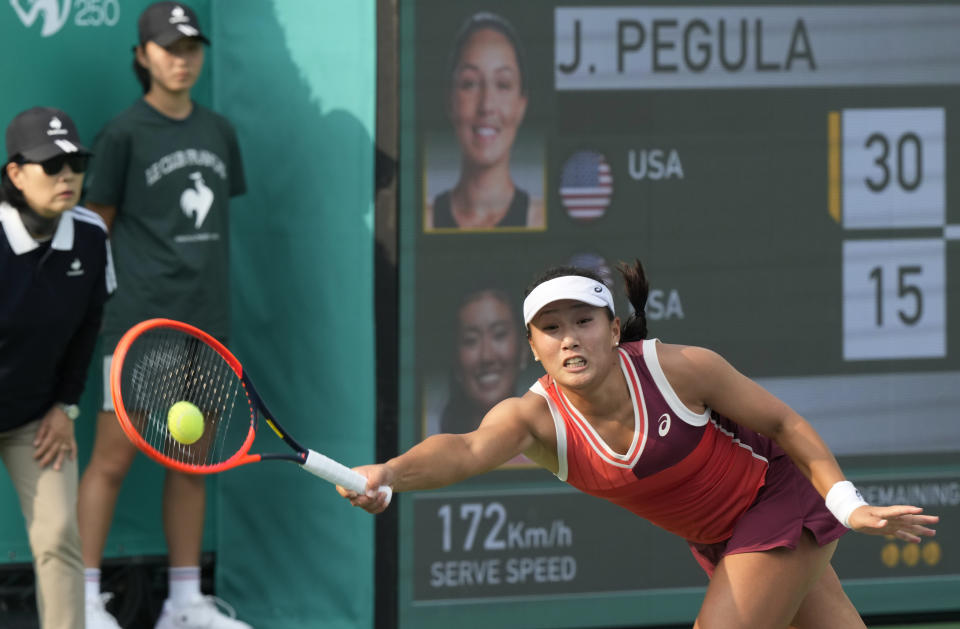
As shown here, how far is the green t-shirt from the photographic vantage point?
6.48m

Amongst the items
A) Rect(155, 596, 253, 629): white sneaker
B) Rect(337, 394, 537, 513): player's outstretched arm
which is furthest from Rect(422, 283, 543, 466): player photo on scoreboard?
Rect(337, 394, 537, 513): player's outstretched arm

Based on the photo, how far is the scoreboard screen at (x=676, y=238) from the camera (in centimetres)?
655

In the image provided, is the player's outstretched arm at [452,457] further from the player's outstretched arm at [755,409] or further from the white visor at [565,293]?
the player's outstretched arm at [755,409]

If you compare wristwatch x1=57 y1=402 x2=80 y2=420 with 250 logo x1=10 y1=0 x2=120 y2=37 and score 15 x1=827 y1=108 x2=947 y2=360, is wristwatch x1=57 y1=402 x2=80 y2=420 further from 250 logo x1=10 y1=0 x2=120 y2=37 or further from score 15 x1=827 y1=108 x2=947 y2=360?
score 15 x1=827 y1=108 x2=947 y2=360

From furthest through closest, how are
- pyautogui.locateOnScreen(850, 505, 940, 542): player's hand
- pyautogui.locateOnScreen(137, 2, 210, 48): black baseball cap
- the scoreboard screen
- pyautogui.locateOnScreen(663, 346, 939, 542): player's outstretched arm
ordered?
the scoreboard screen → pyautogui.locateOnScreen(137, 2, 210, 48): black baseball cap → pyautogui.locateOnScreen(663, 346, 939, 542): player's outstretched arm → pyautogui.locateOnScreen(850, 505, 940, 542): player's hand

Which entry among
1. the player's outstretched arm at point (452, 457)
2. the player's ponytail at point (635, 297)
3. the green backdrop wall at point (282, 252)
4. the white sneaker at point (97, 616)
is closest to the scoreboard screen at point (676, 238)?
the green backdrop wall at point (282, 252)

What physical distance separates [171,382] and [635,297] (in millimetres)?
2009

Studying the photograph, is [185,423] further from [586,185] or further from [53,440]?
[586,185]

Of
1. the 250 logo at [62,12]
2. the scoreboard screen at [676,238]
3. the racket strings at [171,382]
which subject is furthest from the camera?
the 250 logo at [62,12]

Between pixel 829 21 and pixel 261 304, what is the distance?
8.25 ft

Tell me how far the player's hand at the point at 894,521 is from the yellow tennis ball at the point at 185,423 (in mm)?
1696

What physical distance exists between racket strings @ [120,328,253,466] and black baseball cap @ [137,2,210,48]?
1106 millimetres

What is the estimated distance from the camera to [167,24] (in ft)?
21.2

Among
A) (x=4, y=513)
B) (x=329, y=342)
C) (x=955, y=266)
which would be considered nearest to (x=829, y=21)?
(x=955, y=266)
